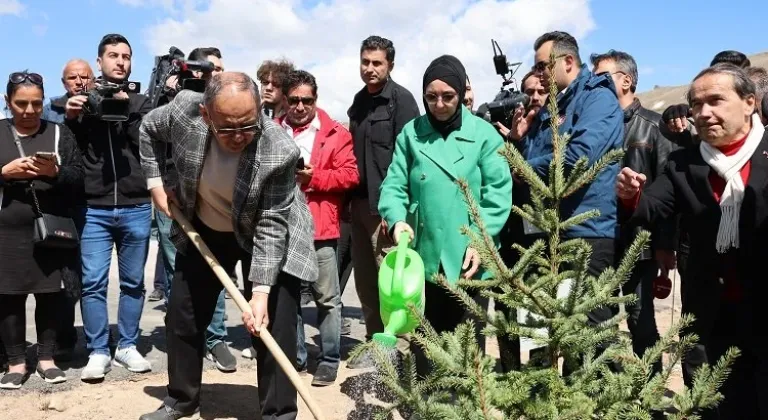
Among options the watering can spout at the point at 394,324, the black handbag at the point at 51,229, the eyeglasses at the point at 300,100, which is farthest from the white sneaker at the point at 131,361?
the watering can spout at the point at 394,324

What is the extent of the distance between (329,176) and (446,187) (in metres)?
1.28

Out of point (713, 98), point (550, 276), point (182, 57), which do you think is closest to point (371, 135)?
point (182, 57)

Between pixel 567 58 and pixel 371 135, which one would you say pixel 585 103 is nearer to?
pixel 567 58

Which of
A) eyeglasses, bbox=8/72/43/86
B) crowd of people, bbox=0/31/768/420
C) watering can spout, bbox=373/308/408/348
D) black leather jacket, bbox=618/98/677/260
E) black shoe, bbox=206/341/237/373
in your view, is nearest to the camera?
watering can spout, bbox=373/308/408/348

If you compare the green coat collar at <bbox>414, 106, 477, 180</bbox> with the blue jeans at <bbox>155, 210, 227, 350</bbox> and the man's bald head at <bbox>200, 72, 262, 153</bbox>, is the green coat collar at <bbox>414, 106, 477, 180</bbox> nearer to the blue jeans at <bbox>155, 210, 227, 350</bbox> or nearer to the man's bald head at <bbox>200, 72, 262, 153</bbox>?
the man's bald head at <bbox>200, 72, 262, 153</bbox>

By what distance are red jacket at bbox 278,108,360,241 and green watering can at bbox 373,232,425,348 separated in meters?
1.70

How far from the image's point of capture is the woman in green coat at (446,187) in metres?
3.66

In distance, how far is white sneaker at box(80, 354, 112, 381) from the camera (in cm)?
462

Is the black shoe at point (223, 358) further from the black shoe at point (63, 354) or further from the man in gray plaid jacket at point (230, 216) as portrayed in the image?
the man in gray plaid jacket at point (230, 216)

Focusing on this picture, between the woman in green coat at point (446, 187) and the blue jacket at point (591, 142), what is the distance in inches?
10.0

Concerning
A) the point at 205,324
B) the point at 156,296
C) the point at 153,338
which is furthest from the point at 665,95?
the point at 205,324

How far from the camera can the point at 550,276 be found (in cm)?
197

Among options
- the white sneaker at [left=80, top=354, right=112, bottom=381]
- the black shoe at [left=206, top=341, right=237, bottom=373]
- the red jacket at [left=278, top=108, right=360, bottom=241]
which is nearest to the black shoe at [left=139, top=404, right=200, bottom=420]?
the white sneaker at [left=80, top=354, right=112, bottom=381]

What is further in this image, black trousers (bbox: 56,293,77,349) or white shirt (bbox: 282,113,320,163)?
black trousers (bbox: 56,293,77,349)
